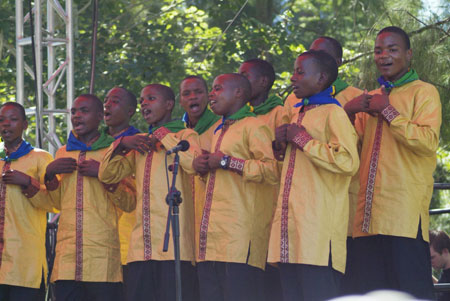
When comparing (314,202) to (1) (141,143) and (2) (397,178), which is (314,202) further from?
(1) (141,143)

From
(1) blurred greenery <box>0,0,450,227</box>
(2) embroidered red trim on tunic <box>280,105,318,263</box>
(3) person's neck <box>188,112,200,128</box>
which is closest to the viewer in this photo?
(2) embroidered red trim on tunic <box>280,105,318,263</box>

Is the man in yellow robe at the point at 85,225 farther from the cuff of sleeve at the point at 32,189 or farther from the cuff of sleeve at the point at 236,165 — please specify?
the cuff of sleeve at the point at 236,165

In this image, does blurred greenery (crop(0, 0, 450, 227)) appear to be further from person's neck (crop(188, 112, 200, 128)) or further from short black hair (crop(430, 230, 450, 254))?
person's neck (crop(188, 112, 200, 128))

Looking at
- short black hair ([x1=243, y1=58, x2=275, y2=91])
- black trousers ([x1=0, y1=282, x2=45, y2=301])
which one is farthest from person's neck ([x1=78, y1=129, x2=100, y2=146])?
short black hair ([x1=243, y1=58, x2=275, y2=91])

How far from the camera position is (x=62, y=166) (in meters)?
6.29

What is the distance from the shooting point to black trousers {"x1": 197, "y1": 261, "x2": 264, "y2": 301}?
5.44m

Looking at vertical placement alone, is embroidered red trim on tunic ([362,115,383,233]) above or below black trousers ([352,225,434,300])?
→ above

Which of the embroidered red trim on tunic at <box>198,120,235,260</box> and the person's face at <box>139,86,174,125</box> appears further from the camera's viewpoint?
the person's face at <box>139,86,174,125</box>

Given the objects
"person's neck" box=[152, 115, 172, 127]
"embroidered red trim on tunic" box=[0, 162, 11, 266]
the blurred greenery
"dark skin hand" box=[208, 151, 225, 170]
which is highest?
the blurred greenery

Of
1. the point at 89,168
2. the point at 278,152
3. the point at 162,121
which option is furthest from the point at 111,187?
the point at 278,152

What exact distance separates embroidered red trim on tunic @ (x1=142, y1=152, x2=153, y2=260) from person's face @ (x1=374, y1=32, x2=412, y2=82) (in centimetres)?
178

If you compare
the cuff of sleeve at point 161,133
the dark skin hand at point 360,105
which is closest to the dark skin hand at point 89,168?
the cuff of sleeve at point 161,133

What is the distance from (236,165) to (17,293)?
219 cm

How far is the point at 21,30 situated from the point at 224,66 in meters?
7.14
